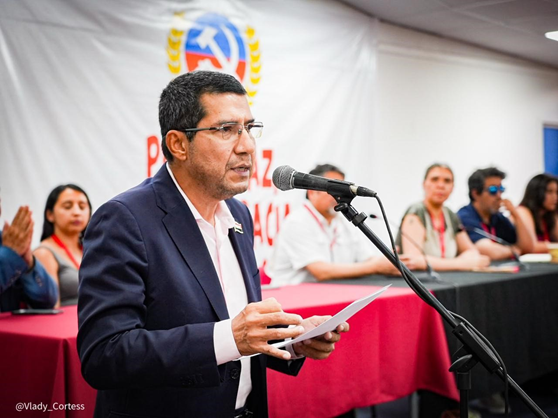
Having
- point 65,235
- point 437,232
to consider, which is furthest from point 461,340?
point 437,232

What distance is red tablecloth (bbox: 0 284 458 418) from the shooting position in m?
1.65

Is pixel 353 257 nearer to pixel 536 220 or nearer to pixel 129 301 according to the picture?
pixel 536 220

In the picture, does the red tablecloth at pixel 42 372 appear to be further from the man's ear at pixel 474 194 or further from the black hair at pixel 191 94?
the man's ear at pixel 474 194

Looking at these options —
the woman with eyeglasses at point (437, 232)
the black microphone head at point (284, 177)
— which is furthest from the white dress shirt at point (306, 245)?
the black microphone head at point (284, 177)

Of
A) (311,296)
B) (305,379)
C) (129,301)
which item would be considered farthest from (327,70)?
(129,301)

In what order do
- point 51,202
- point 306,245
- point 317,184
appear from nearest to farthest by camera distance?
1. point 317,184
2. point 51,202
3. point 306,245

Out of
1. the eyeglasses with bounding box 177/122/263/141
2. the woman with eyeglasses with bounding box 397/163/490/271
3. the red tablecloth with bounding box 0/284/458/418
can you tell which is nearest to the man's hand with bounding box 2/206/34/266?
the red tablecloth with bounding box 0/284/458/418

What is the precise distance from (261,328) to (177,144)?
480 millimetres

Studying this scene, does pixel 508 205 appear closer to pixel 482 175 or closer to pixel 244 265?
pixel 482 175

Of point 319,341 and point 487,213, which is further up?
point 487,213

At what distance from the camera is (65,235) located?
2898mm

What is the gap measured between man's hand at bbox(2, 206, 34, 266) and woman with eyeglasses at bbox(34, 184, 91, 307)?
64 cm

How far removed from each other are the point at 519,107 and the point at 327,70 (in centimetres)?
343

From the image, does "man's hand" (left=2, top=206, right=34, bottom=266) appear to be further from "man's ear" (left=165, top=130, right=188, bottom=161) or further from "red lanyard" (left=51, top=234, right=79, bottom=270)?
"man's ear" (left=165, top=130, right=188, bottom=161)
